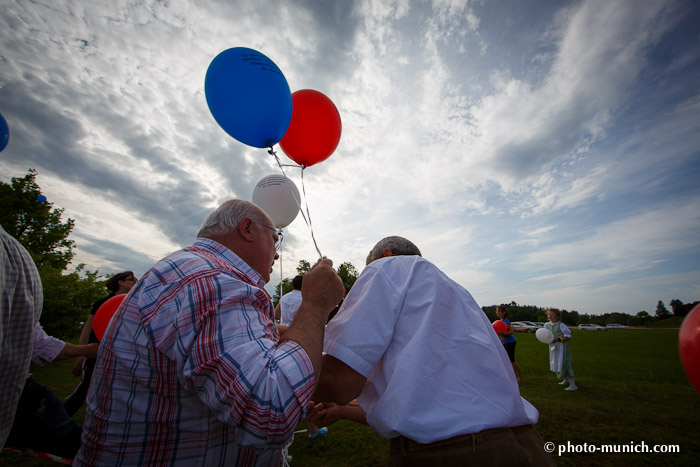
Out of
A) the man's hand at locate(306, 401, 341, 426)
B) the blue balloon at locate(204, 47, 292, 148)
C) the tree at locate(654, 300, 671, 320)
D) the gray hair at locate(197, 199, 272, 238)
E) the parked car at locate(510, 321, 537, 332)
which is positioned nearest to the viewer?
the gray hair at locate(197, 199, 272, 238)

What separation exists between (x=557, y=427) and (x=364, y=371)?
561 centimetres

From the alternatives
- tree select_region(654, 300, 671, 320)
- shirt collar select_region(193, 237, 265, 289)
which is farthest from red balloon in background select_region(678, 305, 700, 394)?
tree select_region(654, 300, 671, 320)

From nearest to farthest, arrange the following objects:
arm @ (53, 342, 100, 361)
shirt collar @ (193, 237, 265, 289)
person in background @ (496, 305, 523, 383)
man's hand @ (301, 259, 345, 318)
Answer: man's hand @ (301, 259, 345, 318) < shirt collar @ (193, 237, 265, 289) < arm @ (53, 342, 100, 361) < person in background @ (496, 305, 523, 383)

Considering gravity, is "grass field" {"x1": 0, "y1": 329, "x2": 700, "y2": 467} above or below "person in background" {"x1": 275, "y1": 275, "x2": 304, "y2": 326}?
below

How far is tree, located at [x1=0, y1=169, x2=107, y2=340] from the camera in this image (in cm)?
1041

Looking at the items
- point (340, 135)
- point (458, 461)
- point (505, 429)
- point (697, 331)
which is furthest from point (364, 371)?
point (340, 135)

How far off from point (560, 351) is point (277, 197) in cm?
945

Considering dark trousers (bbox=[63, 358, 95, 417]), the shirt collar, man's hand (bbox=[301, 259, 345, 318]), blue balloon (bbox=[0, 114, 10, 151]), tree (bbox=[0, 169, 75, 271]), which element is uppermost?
tree (bbox=[0, 169, 75, 271])

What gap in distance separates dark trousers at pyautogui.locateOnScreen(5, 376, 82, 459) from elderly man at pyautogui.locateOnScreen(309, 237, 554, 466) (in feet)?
7.40

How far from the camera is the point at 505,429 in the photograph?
119 centimetres

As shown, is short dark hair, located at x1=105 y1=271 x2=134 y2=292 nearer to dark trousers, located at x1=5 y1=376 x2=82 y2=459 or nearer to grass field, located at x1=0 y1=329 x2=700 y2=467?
grass field, located at x1=0 y1=329 x2=700 y2=467

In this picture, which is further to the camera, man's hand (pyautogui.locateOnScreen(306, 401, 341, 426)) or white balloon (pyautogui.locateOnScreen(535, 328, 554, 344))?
white balloon (pyautogui.locateOnScreen(535, 328, 554, 344))

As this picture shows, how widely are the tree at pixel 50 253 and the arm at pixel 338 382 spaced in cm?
1404

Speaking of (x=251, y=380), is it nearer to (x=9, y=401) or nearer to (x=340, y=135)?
(x=9, y=401)
